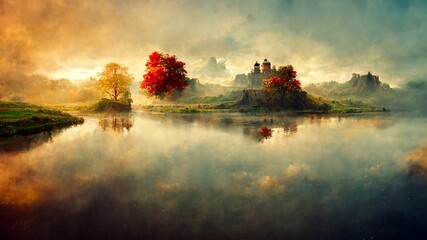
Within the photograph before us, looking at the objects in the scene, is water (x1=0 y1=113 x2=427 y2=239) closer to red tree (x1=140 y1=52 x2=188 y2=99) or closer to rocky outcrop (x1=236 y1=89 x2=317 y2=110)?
red tree (x1=140 y1=52 x2=188 y2=99)

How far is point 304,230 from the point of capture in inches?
426

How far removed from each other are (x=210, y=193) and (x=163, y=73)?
1903 inches

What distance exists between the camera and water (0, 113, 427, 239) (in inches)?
425

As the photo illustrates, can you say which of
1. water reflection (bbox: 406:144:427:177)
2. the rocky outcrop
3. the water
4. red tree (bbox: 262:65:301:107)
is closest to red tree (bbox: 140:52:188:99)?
the water

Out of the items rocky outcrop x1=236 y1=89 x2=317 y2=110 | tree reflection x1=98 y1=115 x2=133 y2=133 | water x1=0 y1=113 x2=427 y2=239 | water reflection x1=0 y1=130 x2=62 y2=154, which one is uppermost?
rocky outcrop x1=236 y1=89 x2=317 y2=110

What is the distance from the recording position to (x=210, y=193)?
1388 centimetres

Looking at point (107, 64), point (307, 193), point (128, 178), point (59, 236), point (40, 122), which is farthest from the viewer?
point (107, 64)

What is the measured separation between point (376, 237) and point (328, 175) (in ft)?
21.3

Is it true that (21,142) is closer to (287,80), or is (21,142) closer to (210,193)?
(210,193)

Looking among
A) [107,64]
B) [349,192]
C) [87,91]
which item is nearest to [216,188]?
[349,192]

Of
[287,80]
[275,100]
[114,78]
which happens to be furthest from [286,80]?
[114,78]

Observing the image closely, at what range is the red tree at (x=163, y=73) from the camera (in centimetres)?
5925

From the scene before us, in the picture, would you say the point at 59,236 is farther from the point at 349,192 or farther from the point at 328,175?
the point at 328,175

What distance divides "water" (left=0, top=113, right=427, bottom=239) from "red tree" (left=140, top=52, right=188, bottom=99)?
36.7 m
